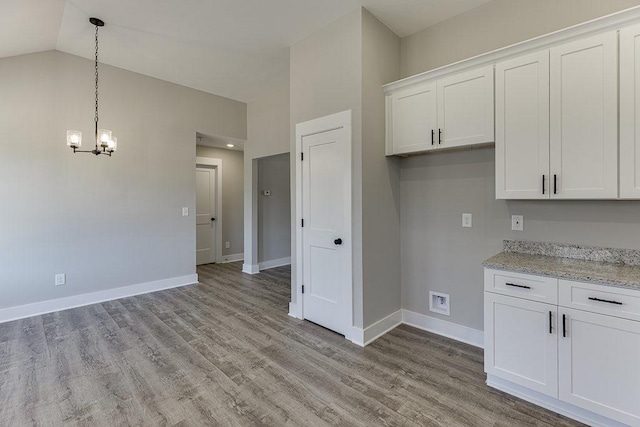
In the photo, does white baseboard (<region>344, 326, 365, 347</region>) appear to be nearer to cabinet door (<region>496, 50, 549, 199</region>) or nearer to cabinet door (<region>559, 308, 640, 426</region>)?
cabinet door (<region>559, 308, 640, 426</region>)

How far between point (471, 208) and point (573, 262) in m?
0.84

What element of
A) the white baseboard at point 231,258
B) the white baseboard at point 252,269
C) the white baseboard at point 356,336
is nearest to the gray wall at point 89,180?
the white baseboard at point 252,269

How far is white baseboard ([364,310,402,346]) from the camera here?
2764mm

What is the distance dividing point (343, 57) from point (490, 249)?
2231mm

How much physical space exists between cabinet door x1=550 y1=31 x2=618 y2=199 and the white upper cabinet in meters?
0.44

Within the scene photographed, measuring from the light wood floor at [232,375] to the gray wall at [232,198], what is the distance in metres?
3.26

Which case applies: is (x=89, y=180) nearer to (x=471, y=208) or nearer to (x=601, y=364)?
(x=471, y=208)

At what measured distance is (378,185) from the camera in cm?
289

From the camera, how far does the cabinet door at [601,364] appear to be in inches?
62.5

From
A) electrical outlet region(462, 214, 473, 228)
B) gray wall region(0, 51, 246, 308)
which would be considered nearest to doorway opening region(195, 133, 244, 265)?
gray wall region(0, 51, 246, 308)

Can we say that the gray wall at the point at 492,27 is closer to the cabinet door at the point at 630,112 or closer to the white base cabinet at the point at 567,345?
the cabinet door at the point at 630,112

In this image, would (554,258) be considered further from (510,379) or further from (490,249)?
(510,379)

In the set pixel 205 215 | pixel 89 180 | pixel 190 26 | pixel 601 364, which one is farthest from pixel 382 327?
pixel 205 215

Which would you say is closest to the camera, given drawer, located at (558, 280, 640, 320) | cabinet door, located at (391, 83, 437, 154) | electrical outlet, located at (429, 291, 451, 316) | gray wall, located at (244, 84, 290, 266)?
drawer, located at (558, 280, 640, 320)
